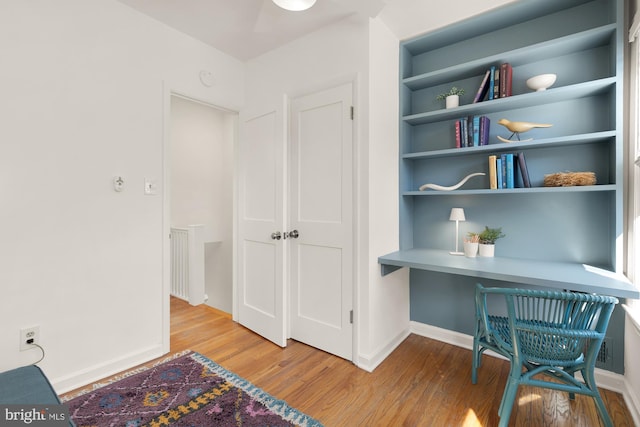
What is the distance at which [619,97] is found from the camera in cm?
171

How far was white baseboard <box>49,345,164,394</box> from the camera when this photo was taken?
181 centimetres

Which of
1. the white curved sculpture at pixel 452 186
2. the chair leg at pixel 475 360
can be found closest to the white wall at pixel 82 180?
the white curved sculpture at pixel 452 186

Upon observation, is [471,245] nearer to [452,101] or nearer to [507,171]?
[507,171]

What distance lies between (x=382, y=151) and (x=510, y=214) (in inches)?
41.5

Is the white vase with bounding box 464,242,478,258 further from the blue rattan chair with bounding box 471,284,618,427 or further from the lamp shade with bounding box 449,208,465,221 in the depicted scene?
the blue rattan chair with bounding box 471,284,618,427

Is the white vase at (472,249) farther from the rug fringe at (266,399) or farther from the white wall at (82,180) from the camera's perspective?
the white wall at (82,180)

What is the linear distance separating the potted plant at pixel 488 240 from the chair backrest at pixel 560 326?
0.75 metres

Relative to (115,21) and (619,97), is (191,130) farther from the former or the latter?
(619,97)

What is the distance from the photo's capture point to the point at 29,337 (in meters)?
1.70

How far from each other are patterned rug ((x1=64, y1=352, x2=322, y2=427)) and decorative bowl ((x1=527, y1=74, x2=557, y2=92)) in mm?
2428


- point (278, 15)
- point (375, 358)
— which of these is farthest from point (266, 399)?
point (278, 15)

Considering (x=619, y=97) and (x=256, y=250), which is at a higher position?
(x=619, y=97)

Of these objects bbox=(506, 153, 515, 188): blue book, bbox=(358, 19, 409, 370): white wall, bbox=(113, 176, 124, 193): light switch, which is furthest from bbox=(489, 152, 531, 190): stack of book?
bbox=(113, 176, 124, 193): light switch

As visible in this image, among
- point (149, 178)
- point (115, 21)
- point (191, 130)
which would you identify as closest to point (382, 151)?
point (149, 178)
